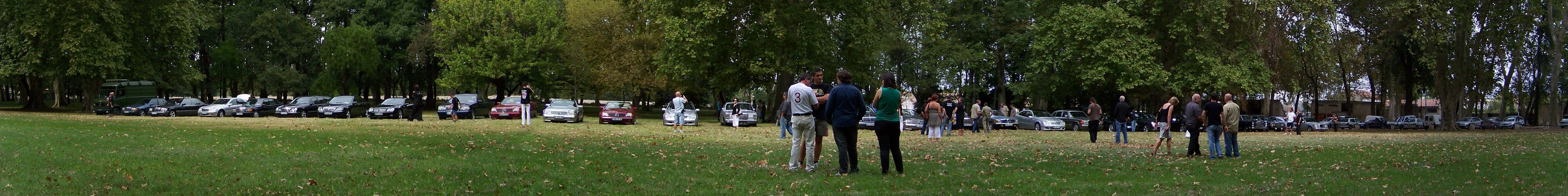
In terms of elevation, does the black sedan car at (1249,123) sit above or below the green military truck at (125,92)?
below

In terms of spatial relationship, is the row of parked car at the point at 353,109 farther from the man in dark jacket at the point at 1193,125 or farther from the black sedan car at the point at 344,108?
the man in dark jacket at the point at 1193,125

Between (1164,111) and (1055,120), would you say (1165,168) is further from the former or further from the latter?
(1055,120)

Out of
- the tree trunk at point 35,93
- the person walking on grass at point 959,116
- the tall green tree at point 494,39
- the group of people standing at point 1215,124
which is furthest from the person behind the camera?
the tall green tree at point 494,39

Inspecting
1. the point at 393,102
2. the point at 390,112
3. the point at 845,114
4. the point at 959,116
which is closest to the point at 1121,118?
the point at 959,116

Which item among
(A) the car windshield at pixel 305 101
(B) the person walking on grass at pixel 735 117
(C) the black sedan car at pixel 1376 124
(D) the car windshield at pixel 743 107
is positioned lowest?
(C) the black sedan car at pixel 1376 124

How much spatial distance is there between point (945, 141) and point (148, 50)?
115 ft

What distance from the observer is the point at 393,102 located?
1330 inches

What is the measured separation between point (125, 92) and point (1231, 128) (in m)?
39.5

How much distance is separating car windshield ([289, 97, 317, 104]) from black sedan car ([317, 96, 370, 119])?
880 mm

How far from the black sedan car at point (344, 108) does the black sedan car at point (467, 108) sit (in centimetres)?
236

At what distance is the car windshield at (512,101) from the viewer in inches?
1355

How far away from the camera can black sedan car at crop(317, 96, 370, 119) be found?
32844mm

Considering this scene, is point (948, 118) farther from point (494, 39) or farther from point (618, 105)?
point (494, 39)

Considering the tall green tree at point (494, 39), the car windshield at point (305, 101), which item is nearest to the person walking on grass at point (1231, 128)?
the car windshield at point (305, 101)
